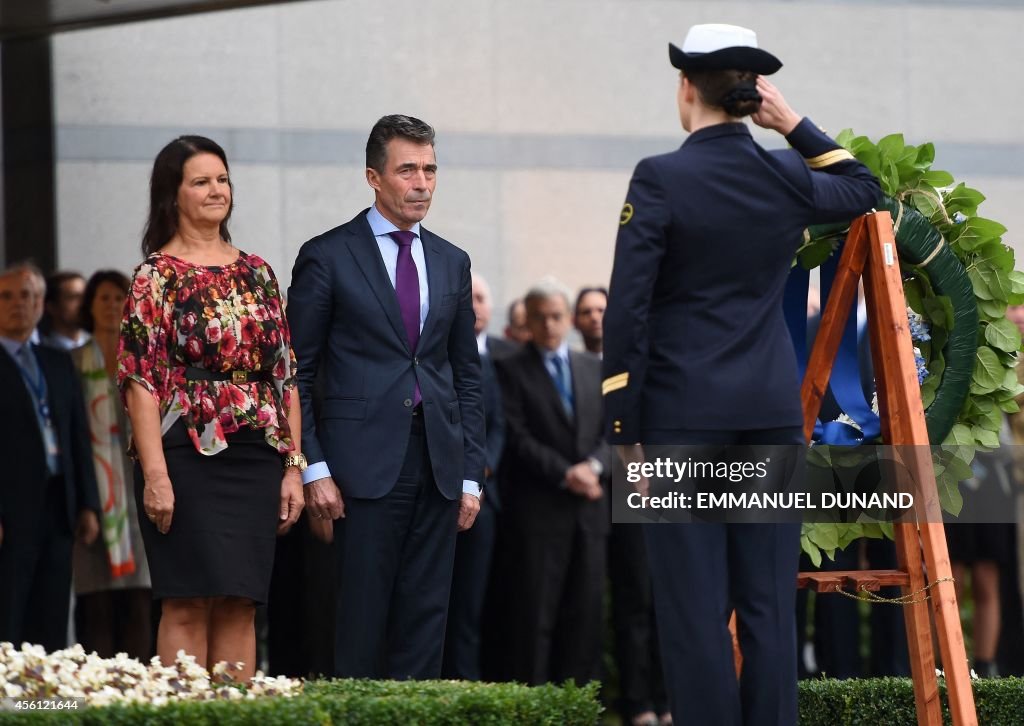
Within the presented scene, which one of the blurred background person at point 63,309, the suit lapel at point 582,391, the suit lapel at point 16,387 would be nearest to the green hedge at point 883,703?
the suit lapel at point 582,391

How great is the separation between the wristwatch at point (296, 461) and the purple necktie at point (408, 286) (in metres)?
0.42

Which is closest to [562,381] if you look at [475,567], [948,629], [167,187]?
[475,567]

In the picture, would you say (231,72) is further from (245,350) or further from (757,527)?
(757,527)

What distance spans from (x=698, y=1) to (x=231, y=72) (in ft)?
11.0

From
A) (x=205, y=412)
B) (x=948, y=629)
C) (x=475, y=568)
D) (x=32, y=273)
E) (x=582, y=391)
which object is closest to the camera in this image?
(x=948, y=629)

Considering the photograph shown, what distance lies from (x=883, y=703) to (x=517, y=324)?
4.26 meters

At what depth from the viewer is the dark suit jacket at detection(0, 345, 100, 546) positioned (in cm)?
781

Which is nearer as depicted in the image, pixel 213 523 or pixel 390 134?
pixel 213 523

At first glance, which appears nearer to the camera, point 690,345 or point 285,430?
point 690,345

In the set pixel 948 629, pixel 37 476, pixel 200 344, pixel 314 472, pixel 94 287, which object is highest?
pixel 94 287

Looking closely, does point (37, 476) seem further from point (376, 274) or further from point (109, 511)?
point (376, 274)

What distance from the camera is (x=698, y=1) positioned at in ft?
36.8

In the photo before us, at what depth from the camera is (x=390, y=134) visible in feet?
19.0

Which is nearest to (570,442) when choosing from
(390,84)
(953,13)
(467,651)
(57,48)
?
(467,651)
